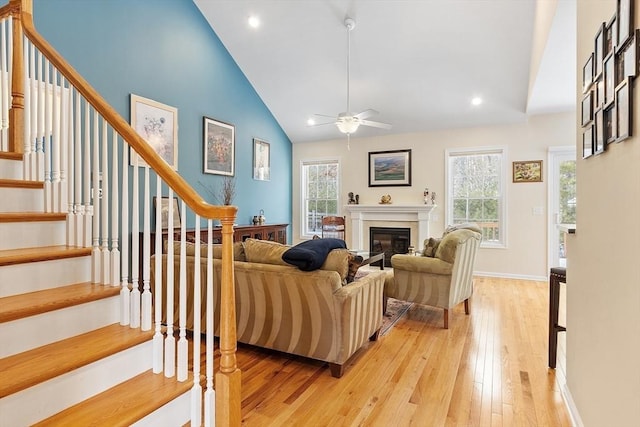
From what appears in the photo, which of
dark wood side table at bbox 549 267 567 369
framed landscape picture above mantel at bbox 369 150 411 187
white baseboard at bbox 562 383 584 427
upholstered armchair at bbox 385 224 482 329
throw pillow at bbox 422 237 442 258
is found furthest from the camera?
framed landscape picture above mantel at bbox 369 150 411 187

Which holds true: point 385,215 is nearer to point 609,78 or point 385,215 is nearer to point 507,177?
point 507,177

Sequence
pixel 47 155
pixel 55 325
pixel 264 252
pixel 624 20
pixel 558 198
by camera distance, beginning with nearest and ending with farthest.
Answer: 1. pixel 624 20
2. pixel 55 325
3. pixel 47 155
4. pixel 264 252
5. pixel 558 198

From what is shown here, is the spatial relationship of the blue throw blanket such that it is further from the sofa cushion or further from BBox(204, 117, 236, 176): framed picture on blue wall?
BBox(204, 117, 236, 176): framed picture on blue wall

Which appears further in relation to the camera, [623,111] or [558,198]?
[558,198]

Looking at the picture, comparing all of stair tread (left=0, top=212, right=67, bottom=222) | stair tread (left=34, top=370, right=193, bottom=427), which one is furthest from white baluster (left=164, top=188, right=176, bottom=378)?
stair tread (left=0, top=212, right=67, bottom=222)

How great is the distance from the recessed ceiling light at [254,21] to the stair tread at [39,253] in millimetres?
4271

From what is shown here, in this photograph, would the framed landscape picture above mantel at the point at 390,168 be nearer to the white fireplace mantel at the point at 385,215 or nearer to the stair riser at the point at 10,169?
the white fireplace mantel at the point at 385,215

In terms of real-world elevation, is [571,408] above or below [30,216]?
below

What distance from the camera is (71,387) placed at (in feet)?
4.58

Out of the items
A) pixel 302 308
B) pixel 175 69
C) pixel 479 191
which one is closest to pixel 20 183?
pixel 302 308

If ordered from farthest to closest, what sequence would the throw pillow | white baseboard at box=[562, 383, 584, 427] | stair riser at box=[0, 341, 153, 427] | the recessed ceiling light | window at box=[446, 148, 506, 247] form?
window at box=[446, 148, 506, 247] < the recessed ceiling light < the throw pillow < white baseboard at box=[562, 383, 584, 427] < stair riser at box=[0, 341, 153, 427]

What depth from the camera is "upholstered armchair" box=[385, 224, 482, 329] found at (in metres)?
3.39

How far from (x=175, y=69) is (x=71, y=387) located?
4.48 m

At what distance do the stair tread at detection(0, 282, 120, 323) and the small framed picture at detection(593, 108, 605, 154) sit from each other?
250 cm
